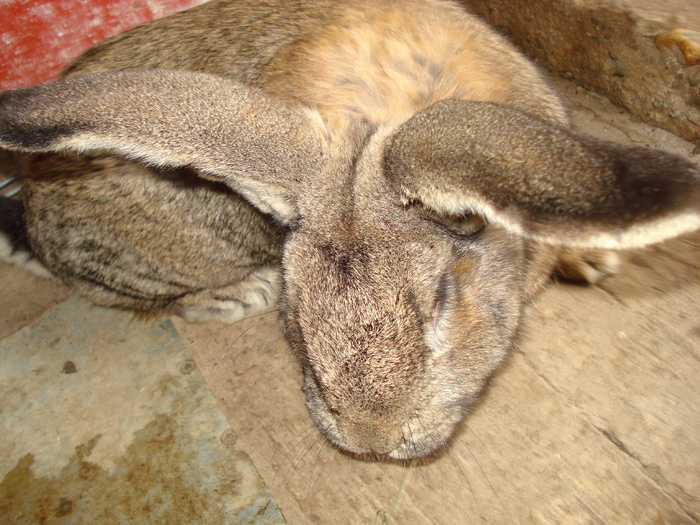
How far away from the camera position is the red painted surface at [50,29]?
3455mm

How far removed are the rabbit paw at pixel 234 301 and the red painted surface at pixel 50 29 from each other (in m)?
1.85

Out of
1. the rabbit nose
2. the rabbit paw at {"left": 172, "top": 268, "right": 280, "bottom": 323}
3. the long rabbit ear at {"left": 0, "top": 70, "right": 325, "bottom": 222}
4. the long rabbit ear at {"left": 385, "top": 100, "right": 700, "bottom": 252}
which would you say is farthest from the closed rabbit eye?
the rabbit paw at {"left": 172, "top": 268, "right": 280, "bottom": 323}

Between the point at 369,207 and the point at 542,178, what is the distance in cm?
68

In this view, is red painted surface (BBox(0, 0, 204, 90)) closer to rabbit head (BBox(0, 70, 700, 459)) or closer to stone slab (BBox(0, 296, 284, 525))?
stone slab (BBox(0, 296, 284, 525))

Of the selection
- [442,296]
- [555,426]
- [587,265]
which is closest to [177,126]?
[442,296]

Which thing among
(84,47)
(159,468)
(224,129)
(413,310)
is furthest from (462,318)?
(84,47)

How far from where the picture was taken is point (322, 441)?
8.82 feet

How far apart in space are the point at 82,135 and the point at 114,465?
1.69 meters

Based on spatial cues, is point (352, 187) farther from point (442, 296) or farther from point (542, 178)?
point (542, 178)

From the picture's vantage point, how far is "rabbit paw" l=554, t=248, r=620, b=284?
3.00 meters

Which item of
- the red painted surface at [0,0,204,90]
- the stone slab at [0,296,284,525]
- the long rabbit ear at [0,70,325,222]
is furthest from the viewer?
the red painted surface at [0,0,204,90]

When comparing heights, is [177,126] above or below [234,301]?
above

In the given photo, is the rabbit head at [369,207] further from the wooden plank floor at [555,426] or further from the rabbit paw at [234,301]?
the rabbit paw at [234,301]

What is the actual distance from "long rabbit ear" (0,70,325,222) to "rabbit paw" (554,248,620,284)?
160 centimetres
